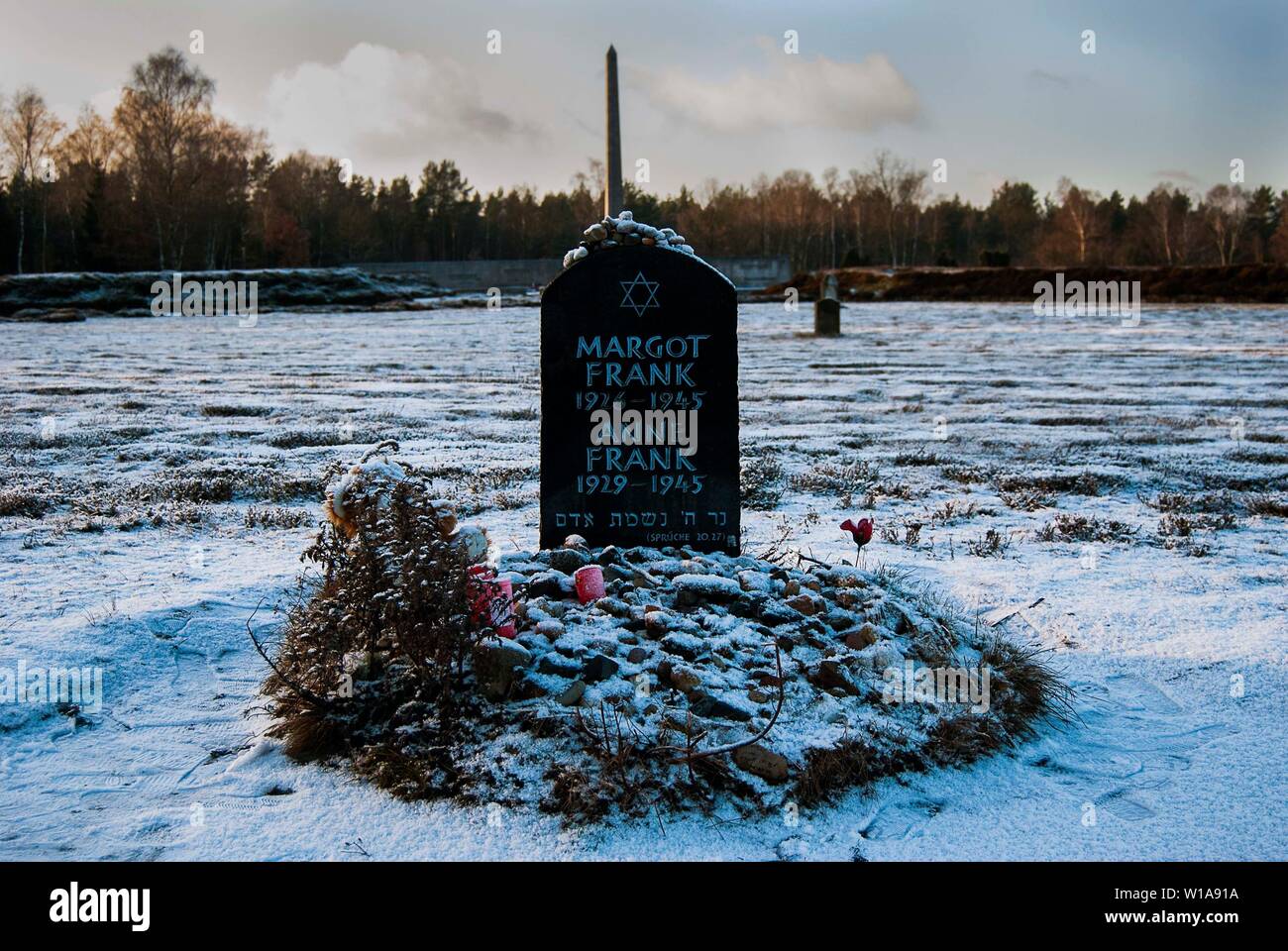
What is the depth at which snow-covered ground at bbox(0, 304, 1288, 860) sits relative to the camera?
2879 millimetres

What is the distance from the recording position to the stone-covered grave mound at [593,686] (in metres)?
3.07

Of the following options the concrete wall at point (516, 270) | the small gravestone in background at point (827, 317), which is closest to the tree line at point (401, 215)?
the concrete wall at point (516, 270)

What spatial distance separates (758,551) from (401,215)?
279 feet

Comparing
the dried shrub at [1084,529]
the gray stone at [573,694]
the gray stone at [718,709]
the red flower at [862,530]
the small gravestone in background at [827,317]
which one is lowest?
the gray stone at [718,709]

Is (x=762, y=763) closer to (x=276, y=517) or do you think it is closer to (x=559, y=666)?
(x=559, y=666)

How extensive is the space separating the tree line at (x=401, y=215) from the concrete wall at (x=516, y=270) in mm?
5142

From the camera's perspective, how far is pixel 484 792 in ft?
9.89

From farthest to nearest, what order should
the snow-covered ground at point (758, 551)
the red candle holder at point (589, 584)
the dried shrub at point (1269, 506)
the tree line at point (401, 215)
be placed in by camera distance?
the tree line at point (401, 215)
the dried shrub at point (1269, 506)
the red candle holder at point (589, 584)
the snow-covered ground at point (758, 551)

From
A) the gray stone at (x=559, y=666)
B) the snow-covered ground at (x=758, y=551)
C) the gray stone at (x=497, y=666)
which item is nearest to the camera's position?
the snow-covered ground at (x=758, y=551)

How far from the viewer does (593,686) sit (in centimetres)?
343

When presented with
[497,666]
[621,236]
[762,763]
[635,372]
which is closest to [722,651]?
[762,763]

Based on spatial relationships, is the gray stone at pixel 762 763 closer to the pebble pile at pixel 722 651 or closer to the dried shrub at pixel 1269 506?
the pebble pile at pixel 722 651
